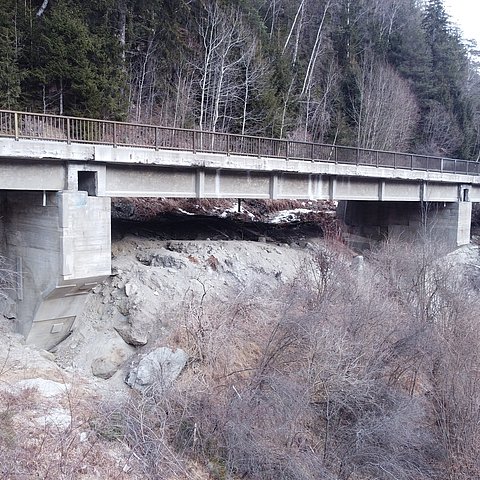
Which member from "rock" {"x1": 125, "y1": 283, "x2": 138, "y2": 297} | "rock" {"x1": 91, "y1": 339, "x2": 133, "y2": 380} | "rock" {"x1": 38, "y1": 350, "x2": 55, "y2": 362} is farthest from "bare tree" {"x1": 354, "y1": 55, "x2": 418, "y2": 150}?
"rock" {"x1": 38, "y1": 350, "x2": 55, "y2": 362}

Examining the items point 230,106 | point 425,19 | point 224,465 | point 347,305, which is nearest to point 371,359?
point 347,305

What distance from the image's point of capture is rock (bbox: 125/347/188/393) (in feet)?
37.6

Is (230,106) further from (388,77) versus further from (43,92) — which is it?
(388,77)

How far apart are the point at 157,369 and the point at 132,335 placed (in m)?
2.21

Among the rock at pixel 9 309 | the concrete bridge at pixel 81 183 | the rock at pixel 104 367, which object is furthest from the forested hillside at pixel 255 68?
the rock at pixel 104 367

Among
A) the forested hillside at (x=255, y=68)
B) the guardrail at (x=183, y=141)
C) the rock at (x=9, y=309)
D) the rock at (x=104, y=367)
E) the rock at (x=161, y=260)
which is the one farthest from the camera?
the forested hillside at (x=255, y=68)

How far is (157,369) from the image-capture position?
465 inches

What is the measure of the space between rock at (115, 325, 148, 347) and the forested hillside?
11437 millimetres

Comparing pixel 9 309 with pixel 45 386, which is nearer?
pixel 45 386

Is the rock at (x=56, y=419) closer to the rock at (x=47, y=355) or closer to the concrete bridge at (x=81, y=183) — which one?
the rock at (x=47, y=355)

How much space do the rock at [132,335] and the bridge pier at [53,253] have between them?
153 centimetres

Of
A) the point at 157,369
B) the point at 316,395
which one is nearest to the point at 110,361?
the point at 157,369

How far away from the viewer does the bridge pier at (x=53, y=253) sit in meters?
13.3

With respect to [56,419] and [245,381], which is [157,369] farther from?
[56,419]
